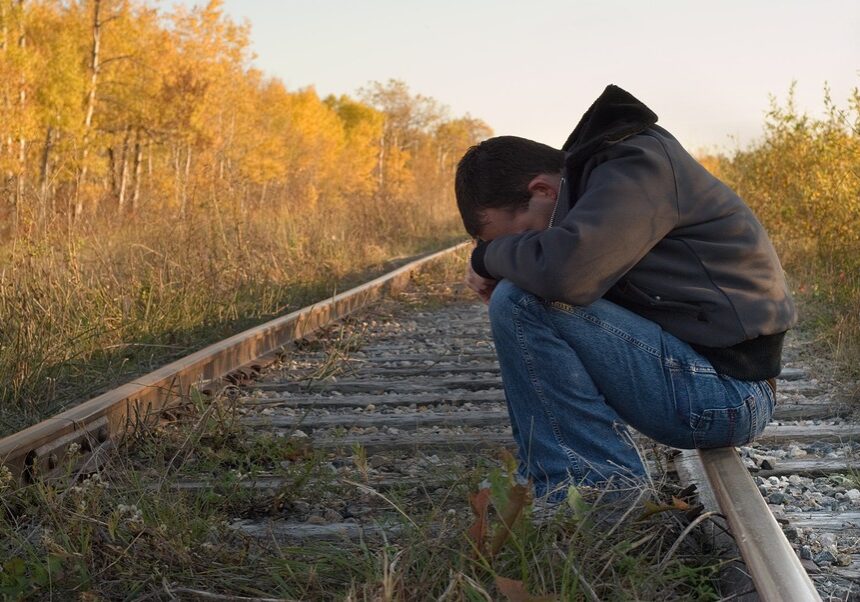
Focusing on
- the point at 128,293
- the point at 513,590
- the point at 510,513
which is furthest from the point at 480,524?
the point at 128,293

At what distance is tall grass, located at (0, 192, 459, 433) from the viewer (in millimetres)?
4141

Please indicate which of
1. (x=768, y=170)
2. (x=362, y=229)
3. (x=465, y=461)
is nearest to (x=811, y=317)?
(x=465, y=461)

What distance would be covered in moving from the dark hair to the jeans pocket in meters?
0.78

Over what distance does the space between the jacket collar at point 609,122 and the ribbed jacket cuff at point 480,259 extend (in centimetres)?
35

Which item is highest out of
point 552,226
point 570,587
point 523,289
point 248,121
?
point 248,121

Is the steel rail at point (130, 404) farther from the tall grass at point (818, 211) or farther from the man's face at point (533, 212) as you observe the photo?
the tall grass at point (818, 211)

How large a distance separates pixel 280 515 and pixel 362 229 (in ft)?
37.8

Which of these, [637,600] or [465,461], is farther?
[465,461]

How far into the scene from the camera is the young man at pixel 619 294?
2.32 meters

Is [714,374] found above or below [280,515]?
above

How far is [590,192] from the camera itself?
2318 millimetres

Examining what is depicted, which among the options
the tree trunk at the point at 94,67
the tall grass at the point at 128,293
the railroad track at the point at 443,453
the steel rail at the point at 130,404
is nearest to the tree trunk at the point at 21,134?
the tall grass at the point at 128,293

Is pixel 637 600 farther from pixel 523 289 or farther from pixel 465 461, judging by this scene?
pixel 465 461

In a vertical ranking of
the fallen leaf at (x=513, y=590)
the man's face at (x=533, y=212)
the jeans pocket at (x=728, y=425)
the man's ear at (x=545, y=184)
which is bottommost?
the fallen leaf at (x=513, y=590)
